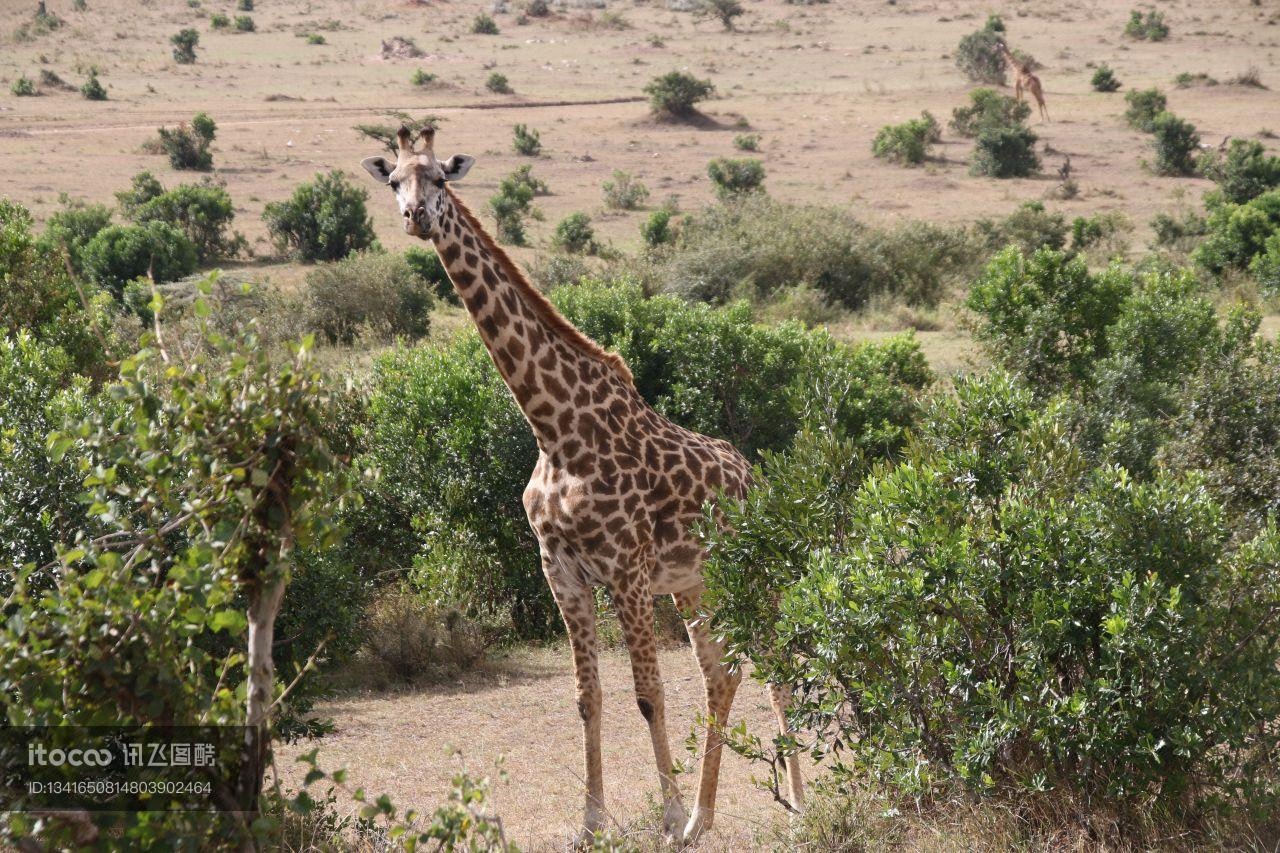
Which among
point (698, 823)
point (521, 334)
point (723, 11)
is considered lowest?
point (698, 823)

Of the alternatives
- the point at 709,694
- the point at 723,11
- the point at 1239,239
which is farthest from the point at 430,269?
the point at 723,11

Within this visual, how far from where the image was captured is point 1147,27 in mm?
56281

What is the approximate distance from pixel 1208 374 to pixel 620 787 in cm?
581

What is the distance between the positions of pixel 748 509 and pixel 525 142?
32.0 m

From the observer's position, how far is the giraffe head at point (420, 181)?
6.32m

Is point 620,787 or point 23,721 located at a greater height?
point 23,721

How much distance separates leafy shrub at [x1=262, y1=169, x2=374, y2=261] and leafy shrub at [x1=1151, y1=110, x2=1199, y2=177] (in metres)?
20.2

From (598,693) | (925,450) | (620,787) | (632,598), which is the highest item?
(925,450)

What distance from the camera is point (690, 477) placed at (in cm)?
732

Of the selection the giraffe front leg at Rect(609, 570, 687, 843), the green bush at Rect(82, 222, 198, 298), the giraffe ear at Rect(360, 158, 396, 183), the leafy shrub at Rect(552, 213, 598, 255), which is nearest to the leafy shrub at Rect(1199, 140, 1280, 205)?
the leafy shrub at Rect(552, 213, 598, 255)

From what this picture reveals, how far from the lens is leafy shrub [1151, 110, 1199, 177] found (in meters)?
34.0

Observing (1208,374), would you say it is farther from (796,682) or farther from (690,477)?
(796,682)

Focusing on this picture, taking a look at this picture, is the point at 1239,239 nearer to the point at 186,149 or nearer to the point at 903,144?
the point at 903,144

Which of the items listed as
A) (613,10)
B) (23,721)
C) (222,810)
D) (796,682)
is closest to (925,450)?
(796,682)
